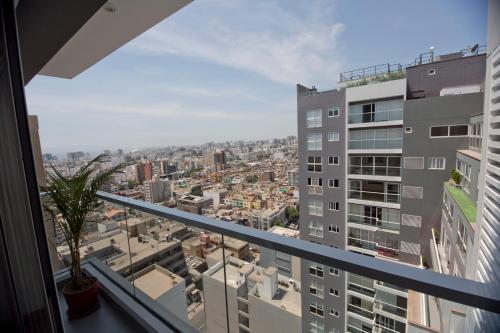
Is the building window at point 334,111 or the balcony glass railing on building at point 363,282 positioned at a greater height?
the building window at point 334,111

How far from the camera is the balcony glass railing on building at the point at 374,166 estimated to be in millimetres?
10469

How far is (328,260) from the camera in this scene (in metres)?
0.87

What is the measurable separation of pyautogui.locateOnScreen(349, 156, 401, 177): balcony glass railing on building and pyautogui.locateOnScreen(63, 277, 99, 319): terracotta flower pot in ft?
37.4

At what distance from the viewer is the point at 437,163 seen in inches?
373

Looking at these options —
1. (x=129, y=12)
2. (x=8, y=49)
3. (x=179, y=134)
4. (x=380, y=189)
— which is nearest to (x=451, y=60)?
(x=380, y=189)

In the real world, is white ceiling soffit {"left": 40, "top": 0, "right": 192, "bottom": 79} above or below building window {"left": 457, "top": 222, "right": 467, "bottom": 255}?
above

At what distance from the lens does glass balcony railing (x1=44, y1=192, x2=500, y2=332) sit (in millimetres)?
773

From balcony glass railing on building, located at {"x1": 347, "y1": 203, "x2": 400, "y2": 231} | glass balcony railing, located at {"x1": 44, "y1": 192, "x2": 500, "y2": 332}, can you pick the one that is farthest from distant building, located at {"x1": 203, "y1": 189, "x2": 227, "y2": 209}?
balcony glass railing on building, located at {"x1": 347, "y1": 203, "x2": 400, "y2": 231}

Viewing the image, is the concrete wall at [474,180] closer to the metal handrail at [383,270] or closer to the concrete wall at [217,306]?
the metal handrail at [383,270]

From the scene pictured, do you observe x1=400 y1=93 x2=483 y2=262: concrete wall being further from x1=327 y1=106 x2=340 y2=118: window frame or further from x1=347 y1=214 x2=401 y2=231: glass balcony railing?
x1=327 y1=106 x2=340 y2=118: window frame

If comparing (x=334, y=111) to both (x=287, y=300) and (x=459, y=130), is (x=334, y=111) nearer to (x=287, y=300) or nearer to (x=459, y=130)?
(x=459, y=130)

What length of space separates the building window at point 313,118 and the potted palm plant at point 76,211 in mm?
11070

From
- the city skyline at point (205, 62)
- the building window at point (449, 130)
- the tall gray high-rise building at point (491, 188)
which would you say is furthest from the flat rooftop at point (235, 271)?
the building window at point (449, 130)

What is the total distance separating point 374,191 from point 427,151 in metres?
2.81
